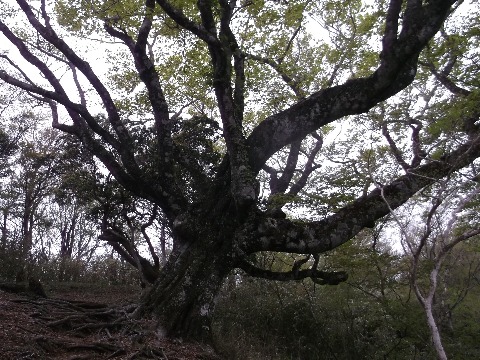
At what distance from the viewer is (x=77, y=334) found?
5.58 metres

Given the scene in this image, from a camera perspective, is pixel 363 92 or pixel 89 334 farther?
pixel 363 92

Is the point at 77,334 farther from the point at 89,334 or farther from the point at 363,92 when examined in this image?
the point at 363,92

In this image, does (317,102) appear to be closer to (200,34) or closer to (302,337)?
(200,34)

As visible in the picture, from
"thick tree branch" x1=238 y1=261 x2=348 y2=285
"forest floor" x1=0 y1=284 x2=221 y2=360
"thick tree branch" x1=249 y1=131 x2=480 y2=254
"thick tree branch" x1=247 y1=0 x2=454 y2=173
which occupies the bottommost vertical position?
"forest floor" x1=0 y1=284 x2=221 y2=360

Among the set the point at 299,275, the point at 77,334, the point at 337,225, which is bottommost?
the point at 77,334

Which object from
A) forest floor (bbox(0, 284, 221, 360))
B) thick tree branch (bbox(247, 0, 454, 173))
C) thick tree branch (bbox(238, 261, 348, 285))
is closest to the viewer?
forest floor (bbox(0, 284, 221, 360))

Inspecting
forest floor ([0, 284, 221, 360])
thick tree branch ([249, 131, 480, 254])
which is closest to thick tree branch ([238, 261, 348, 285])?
thick tree branch ([249, 131, 480, 254])

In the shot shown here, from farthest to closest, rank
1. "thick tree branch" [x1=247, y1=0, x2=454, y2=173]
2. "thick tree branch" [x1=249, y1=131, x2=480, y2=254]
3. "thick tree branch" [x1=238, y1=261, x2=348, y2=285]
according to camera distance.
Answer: "thick tree branch" [x1=238, y1=261, x2=348, y2=285] < "thick tree branch" [x1=249, y1=131, x2=480, y2=254] < "thick tree branch" [x1=247, y1=0, x2=454, y2=173]

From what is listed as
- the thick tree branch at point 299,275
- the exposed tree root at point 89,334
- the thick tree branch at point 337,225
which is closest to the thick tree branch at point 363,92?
the thick tree branch at point 337,225

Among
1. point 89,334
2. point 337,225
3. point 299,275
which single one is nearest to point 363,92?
point 337,225

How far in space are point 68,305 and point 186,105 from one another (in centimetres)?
675

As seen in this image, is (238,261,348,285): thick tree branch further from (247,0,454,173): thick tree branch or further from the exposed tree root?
(247,0,454,173): thick tree branch

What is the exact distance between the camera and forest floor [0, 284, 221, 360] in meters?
4.59

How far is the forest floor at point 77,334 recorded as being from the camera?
4.59 m
